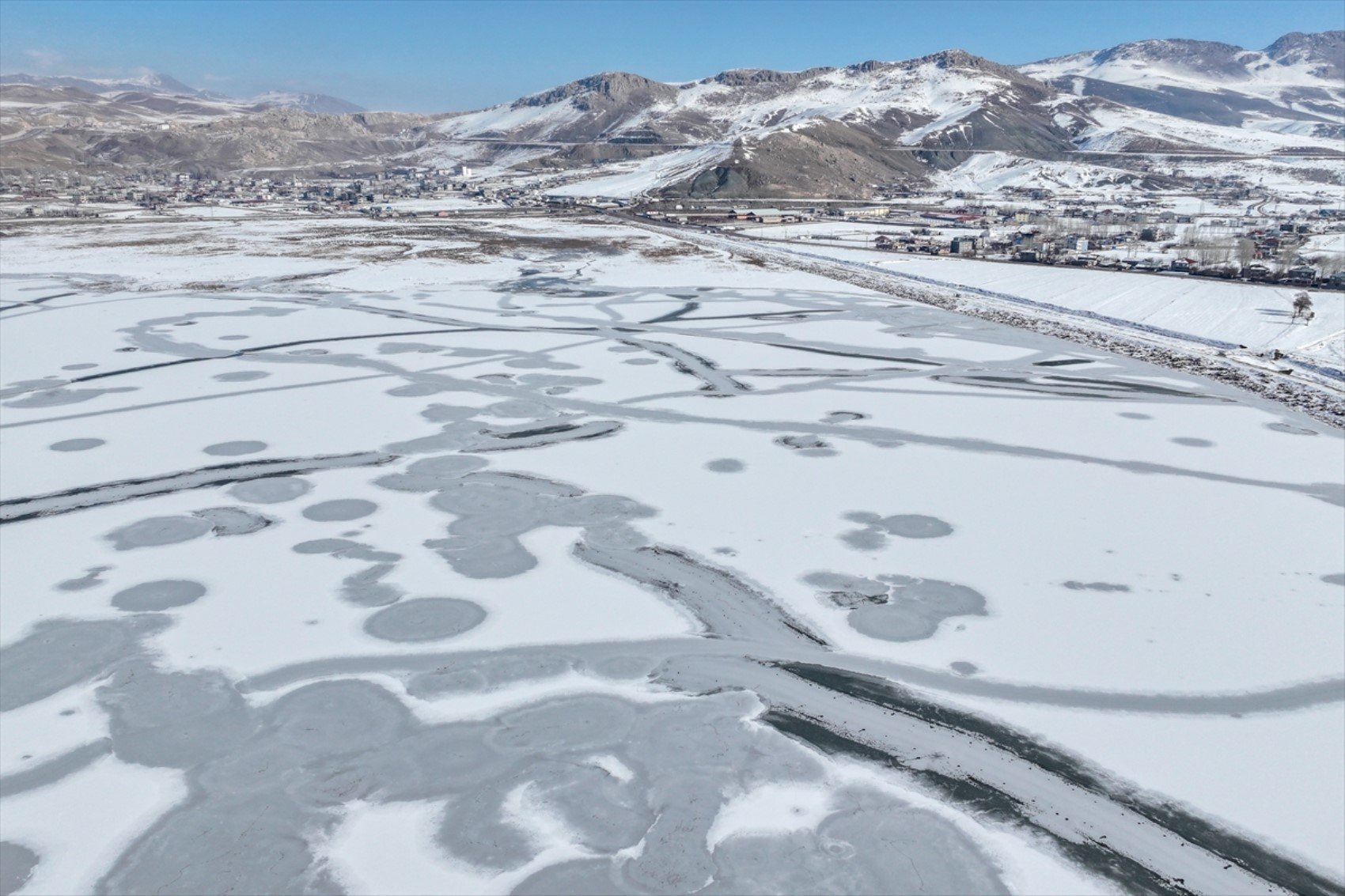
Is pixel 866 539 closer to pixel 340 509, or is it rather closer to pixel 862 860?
pixel 862 860

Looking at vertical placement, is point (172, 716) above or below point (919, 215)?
below

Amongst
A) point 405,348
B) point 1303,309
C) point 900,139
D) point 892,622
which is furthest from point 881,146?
point 892,622

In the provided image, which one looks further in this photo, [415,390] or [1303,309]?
[1303,309]

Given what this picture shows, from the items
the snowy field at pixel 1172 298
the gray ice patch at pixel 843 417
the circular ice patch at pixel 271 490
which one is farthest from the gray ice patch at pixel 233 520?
the snowy field at pixel 1172 298

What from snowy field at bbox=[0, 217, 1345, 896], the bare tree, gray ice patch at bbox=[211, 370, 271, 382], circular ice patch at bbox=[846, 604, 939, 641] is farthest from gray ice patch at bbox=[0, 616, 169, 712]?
the bare tree

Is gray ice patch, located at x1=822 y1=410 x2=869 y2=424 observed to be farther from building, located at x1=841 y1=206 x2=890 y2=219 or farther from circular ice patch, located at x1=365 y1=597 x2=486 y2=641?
building, located at x1=841 y1=206 x2=890 y2=219

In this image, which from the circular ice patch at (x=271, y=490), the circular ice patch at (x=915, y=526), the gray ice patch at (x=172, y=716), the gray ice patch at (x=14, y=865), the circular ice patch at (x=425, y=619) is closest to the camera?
the gray ice patch at (x=14, y=865)

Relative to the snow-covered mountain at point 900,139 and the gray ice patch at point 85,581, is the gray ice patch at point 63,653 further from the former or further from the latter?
the snow-covered mountain at point 900,139
